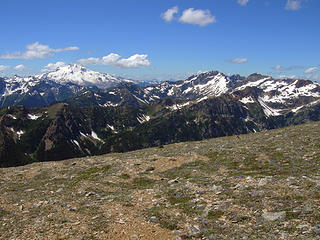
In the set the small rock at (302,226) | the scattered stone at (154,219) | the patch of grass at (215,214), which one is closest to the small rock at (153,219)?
the scattered stone at (154,219)

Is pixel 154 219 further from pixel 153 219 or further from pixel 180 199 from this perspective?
pixel 180 199

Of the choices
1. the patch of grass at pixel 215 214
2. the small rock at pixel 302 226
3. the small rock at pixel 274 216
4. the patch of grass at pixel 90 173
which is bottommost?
the patch of grass at pixel 90 173

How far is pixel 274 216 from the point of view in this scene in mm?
14562

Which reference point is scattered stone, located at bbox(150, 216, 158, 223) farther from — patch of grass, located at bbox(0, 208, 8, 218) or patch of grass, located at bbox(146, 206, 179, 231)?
patch of grass, located at bbox(0, 208, 8, 218)

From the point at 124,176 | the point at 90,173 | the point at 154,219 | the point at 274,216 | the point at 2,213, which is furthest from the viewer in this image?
the point at 90,173

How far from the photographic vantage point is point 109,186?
1042 inches

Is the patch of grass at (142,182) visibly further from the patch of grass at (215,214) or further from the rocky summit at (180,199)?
the patch of grass at (215,214)

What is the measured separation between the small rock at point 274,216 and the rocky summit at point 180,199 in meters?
0.05

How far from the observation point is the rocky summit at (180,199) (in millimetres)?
14597

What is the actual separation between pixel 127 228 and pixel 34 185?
18.5 metres

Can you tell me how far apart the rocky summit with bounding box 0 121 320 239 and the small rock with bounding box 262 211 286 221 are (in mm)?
53

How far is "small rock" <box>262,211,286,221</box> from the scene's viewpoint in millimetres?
14280

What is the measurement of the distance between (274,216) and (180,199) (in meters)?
7.62

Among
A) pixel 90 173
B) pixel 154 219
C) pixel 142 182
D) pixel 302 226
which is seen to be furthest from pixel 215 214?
pixel 90 173
